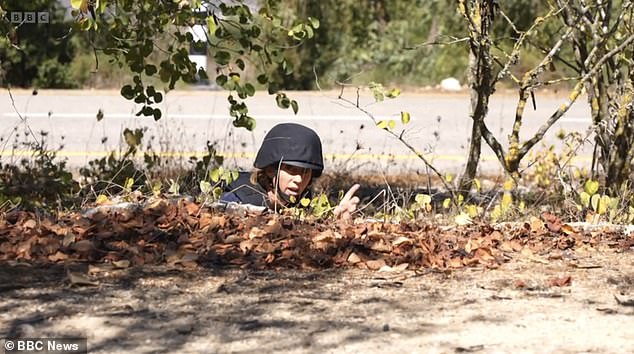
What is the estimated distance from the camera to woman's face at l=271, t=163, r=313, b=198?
5.61 m

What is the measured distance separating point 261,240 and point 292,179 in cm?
104

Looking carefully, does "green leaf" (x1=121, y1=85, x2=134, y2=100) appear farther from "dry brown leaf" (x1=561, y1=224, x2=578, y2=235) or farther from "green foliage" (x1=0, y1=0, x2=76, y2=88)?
"green foliage" (x1=0, y1=0, x2=76, y2=88)

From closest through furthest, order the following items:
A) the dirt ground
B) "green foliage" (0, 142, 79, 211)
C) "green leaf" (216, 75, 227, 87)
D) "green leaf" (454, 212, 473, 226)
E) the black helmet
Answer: the dirt ground, "green leaf" (454, 212, 473, 226), the black helmet, "green leaf" (216, 75, 227, 87), "green foliage" (0, 142, 79, 211)

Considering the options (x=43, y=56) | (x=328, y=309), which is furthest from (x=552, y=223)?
(x=43, y=56)

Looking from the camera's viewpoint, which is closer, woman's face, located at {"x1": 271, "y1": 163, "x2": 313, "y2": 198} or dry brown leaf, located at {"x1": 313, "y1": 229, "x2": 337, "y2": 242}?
dry brown leaf, located at {"x1": 313, "y1": 229, "x2": 337, "y2": 242}

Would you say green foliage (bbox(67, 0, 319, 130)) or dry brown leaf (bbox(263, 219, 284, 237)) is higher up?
green foliage (bbox(67, 0, 319, 130))

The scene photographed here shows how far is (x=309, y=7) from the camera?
15.9 metres

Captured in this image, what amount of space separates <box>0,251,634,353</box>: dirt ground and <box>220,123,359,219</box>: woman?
126cm

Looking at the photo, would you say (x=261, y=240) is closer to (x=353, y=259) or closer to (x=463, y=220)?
(x=353, y=259)

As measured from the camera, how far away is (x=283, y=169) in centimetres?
562

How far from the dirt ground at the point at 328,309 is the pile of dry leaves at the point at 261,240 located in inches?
4.5

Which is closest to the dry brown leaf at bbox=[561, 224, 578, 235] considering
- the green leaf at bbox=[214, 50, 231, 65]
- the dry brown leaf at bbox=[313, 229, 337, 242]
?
the dry brown leaf at bbox=[313, 229, 337, 242]

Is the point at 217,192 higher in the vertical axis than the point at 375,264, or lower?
higher

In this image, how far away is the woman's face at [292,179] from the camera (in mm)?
5605
